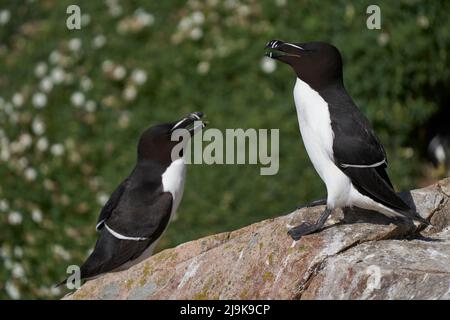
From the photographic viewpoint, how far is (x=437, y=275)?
16.9 ft

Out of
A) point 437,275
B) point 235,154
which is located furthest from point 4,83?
point 437,275

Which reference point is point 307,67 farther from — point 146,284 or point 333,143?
point 146,284

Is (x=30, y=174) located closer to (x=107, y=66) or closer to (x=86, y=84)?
(x=86, y=84)

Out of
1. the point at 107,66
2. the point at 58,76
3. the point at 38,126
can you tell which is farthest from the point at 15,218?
the point at 107,66

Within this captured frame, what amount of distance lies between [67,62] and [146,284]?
14.1ft

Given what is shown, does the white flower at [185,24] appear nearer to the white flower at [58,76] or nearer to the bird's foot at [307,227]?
the white flower at [58,76]

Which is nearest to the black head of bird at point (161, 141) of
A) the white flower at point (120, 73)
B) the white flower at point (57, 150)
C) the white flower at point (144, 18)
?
the white flower at point (57, 150)

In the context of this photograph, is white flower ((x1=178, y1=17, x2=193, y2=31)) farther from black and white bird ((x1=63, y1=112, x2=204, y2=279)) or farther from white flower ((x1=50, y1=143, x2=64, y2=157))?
black and white bird ((x1=63, y1=112, x2=204, y2=279))

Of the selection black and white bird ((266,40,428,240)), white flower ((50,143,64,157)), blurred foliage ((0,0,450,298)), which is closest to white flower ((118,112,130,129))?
blurred foliage ((0,0,450,298))

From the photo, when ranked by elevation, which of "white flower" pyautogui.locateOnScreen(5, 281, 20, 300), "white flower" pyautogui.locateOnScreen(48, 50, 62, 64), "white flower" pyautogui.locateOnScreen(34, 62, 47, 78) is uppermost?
"white flower" pyautogui.locateOnScreen(48, 50, 62, 64)

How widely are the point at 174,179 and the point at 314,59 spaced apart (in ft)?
4.70

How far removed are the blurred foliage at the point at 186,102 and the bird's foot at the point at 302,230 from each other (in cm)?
268

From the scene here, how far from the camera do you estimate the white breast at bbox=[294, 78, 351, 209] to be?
5.78 meters

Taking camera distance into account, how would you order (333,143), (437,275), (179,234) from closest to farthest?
(437,275) → (333,143) → (179,234)
